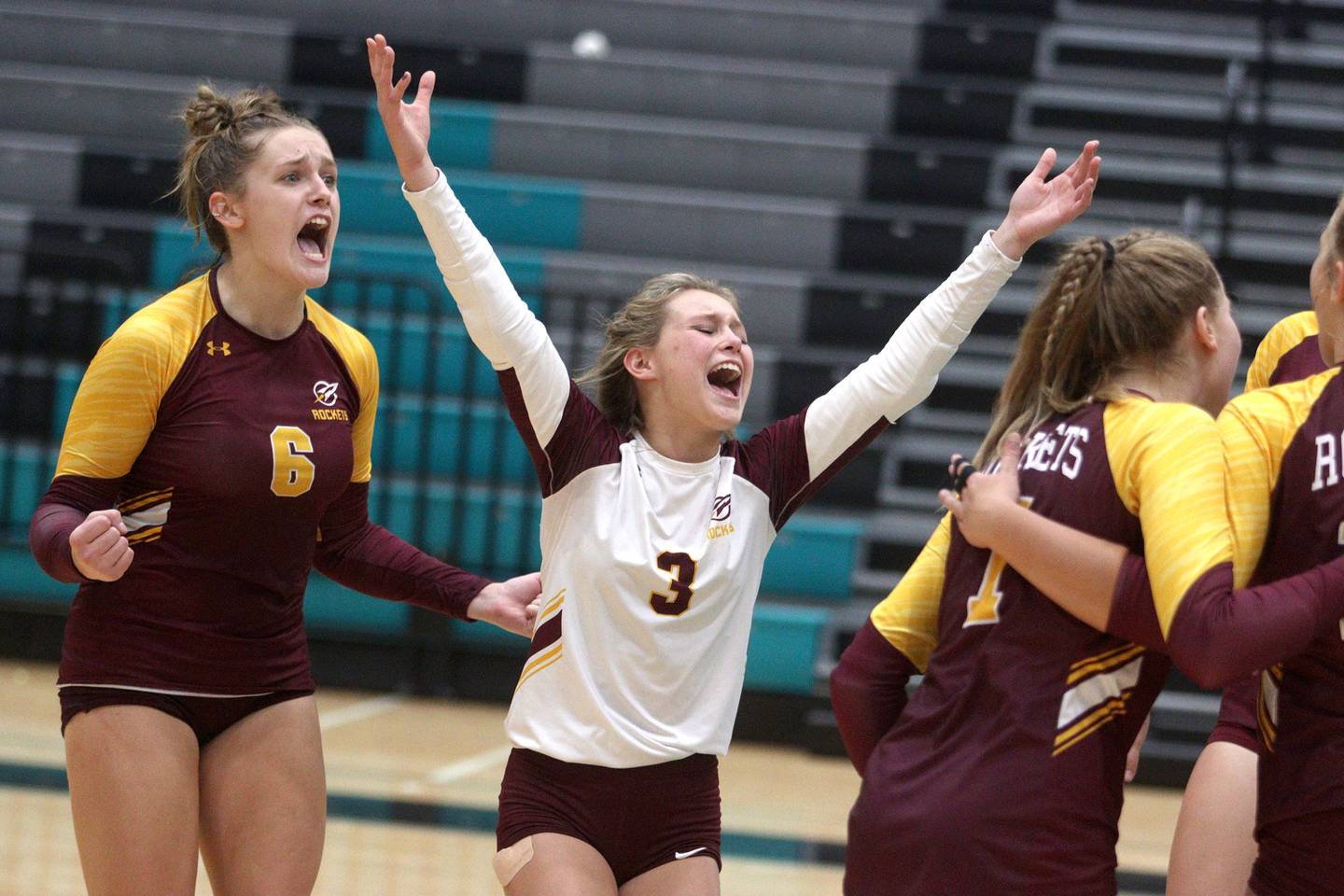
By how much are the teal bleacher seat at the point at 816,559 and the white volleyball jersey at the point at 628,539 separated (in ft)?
13.9

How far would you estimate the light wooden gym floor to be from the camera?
4.32 m

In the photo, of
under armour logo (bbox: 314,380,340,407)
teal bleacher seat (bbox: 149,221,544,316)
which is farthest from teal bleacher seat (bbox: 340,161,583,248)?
under armour logo (bbox: 314,380,340,407)

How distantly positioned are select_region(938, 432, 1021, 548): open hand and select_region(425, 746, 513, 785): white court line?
3.39m

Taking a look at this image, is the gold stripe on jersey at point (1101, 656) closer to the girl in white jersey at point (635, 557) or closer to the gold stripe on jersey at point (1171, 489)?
the gold stripe on jersey at point (1171, 489)

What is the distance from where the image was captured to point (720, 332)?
8.57 ft

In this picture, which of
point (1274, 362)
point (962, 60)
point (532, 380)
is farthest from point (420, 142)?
point (962, 60)

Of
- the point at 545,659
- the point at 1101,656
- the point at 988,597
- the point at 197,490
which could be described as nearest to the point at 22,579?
the point at 197,490

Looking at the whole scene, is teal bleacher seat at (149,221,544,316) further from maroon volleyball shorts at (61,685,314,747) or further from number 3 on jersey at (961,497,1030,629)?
number 3 on jersey at (961,497,1030,629)

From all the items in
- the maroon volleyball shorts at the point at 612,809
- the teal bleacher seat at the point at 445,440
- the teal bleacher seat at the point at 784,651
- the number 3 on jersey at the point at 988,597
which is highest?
the number 3 on jersey at the point at 988,597

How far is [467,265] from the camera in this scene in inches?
95.7

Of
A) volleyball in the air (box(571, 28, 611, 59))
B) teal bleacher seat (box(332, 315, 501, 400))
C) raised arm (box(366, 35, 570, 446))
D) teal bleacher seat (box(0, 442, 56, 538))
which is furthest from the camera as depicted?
volleyball in the air (box(571, 28, 611, 59))

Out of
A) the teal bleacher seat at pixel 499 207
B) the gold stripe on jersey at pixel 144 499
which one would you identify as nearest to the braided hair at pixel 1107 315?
the gold stripe on jersey at pixel 144 499

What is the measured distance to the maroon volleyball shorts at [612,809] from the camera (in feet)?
7.89

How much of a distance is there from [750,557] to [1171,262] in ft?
2.63
